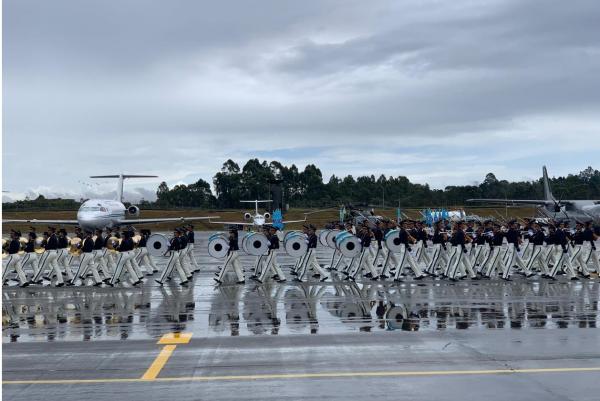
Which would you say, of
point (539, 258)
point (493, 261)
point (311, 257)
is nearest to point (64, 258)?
point (311, 257)

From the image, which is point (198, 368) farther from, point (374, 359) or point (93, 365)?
point (374, 359)

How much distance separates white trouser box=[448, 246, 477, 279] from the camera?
20.5 metres

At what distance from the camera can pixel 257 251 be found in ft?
65.8

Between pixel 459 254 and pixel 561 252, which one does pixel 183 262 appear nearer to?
pixel 459 254

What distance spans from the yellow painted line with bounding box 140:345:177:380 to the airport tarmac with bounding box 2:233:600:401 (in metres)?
0.02

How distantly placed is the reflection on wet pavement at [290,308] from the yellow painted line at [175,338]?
0.29 m

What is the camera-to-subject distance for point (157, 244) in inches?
830

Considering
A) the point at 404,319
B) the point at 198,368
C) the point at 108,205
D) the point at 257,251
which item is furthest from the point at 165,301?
the point at 108,205

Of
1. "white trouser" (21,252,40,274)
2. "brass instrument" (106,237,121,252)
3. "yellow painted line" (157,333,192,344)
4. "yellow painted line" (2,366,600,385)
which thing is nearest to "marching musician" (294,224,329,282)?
"brass instrument" (106,237,121,252)

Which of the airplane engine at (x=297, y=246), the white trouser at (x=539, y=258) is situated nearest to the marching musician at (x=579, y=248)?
the white trouser at (x=539, y=258)

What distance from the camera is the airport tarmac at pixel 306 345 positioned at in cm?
787

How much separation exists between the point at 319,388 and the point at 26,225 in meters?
66.0

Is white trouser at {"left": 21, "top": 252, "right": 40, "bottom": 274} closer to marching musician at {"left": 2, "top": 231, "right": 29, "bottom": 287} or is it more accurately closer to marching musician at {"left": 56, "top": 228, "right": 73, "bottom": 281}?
marching musician at {"left": 2, "top": 231, "right": 29, "bottom": 287}

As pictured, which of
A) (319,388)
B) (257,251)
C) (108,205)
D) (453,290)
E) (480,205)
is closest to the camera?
(319,388)
